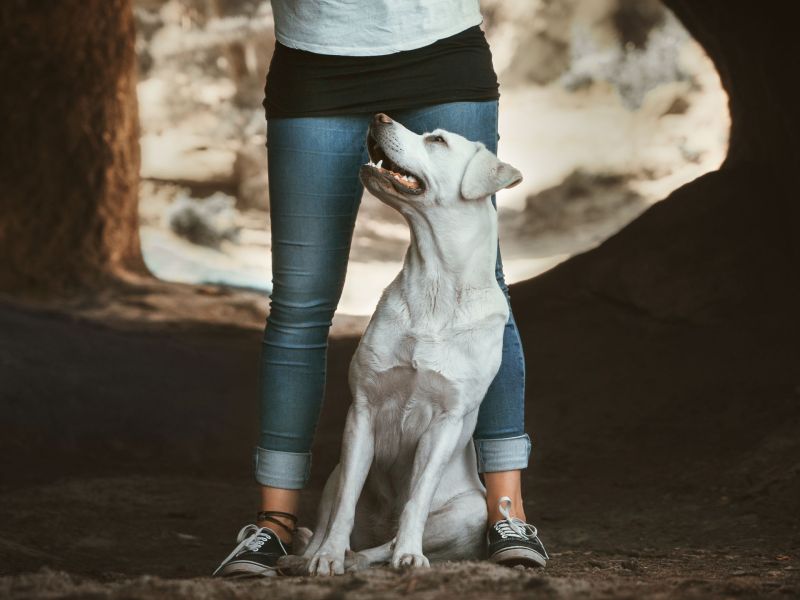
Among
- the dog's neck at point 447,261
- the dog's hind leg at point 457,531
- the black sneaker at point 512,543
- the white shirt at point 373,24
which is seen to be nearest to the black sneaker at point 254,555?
the dog's hind leg at point 457,531

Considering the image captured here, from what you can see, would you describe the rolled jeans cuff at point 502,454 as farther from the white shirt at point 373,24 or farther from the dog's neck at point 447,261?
the white shirt at point 373,24

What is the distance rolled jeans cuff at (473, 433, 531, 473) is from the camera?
3.13m

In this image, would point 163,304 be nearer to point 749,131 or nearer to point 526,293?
point 526,293

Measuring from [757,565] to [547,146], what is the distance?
41.4 feet

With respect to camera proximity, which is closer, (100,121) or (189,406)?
(189,406)

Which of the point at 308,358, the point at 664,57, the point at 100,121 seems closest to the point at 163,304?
the point at 100,121

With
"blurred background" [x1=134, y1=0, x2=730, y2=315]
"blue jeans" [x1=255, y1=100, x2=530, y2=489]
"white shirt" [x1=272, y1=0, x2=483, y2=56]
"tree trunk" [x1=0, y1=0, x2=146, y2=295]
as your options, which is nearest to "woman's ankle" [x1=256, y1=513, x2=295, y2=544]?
"blue jeans" [x1=255, y1=100, x2=530, y2=489]

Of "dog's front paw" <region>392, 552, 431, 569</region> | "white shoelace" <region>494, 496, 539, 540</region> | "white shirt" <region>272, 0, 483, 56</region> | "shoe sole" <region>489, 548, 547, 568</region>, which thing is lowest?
"shoe sole" <region>489, 548, 547, 568</region>

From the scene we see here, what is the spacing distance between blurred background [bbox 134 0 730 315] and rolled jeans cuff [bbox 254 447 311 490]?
34.6 feet

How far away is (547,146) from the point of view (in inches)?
614

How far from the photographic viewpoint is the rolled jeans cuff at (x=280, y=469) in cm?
313

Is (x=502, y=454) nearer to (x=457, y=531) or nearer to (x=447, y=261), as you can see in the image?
(x=457, y=531)

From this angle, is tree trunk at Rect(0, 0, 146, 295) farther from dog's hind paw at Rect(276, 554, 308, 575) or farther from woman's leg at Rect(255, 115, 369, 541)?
dog's hind paw at Rect(276, 554, 308, 575)

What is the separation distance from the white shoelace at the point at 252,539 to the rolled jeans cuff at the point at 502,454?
2.14ft
